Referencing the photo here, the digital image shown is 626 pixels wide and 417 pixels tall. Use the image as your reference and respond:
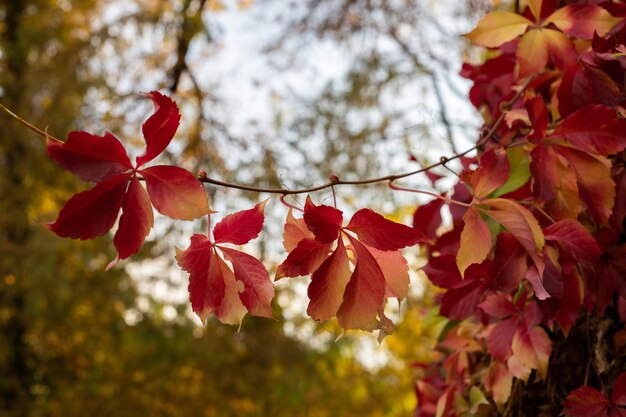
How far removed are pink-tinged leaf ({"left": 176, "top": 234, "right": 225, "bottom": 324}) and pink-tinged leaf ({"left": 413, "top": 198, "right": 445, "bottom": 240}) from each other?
1.37 ft

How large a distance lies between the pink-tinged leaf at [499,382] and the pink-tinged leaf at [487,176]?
28 centimetres

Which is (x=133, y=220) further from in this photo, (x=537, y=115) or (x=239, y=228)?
(x=537, y=115)

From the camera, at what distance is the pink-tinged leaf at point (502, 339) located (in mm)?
794

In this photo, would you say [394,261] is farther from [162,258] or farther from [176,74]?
[162,258]

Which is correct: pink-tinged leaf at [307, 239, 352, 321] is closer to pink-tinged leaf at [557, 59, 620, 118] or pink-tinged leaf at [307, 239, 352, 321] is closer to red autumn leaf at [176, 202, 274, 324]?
red autumn leaf at [176, 202, 274, 324]

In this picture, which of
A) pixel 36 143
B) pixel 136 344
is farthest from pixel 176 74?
pixel 136 344

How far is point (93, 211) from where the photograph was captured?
1.76 ft

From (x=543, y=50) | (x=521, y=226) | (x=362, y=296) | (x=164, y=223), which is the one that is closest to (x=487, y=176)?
(x=521, y=226)

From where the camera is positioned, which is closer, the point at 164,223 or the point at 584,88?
the point at 584,88

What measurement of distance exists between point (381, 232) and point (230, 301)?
15cm

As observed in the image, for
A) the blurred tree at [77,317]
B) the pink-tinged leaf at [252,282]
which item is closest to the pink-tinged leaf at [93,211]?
the pink-tinged leaf at [252,282]

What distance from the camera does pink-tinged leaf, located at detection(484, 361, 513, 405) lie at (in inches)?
31.9

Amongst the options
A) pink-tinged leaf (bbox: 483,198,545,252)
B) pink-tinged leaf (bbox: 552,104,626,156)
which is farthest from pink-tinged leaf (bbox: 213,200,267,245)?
pink-tinged leaf (bbox: 552,104,626,156)

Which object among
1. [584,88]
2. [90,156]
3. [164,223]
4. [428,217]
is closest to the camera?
[90,156]
